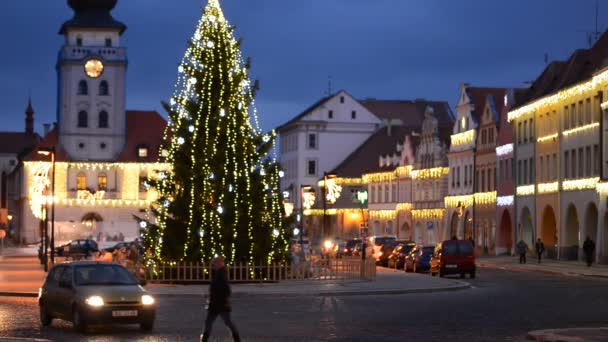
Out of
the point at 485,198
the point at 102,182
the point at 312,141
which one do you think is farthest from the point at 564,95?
the point at 312,141

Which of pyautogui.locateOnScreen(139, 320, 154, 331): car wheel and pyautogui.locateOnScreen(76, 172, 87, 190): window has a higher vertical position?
pyautogui.locateOnScreen(76, 172, 87, 190): window

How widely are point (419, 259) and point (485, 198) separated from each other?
31.8 m

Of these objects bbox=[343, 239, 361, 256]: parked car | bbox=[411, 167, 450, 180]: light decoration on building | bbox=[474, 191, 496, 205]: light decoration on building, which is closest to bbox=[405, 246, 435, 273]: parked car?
bbox=[343, 239, 361, 256]: parked car

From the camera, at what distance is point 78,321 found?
26.1 metres

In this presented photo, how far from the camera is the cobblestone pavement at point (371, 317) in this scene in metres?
24.9

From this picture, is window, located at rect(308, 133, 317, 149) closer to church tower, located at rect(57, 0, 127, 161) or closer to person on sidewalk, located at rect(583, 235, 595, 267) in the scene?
church tower, located at rect(57, 0, 127, 161)

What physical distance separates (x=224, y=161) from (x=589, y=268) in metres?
25.5

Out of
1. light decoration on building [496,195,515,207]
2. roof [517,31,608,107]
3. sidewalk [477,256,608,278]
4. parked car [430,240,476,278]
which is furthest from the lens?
light decoration on building [496,195,515,207]

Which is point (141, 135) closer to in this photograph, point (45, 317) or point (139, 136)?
point (139, 136)

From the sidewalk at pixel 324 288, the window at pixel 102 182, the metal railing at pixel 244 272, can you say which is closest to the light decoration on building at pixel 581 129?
the sidewalk at pixel 324 288

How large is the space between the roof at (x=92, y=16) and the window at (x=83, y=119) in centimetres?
784

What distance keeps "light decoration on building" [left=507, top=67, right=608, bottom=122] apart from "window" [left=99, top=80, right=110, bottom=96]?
5037 cm

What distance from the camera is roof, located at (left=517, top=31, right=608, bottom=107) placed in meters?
73.6

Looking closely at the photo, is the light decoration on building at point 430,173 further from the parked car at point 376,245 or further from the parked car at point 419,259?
the parked car at point 419,259
